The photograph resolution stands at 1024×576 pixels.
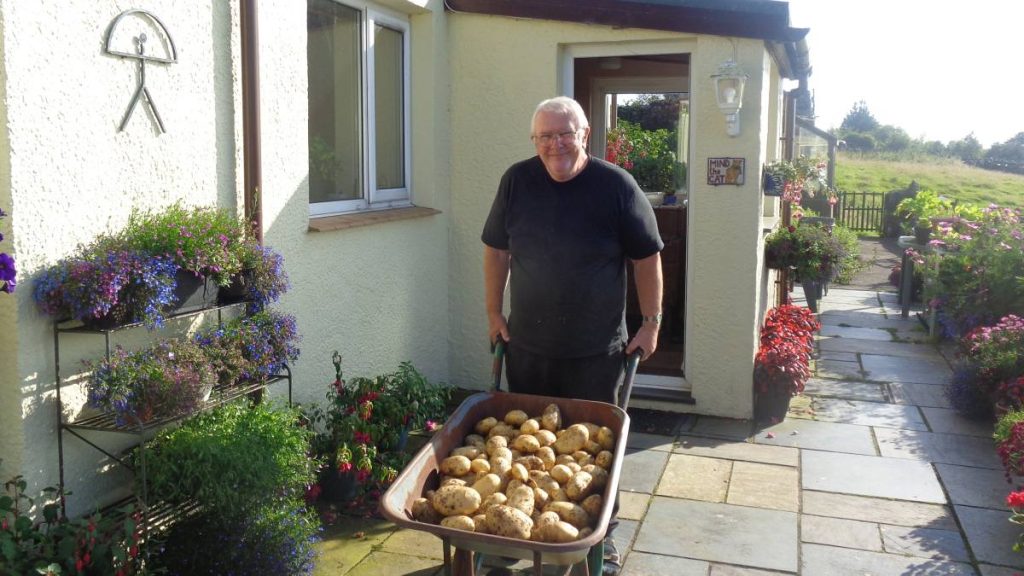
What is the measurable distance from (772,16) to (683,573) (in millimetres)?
3508

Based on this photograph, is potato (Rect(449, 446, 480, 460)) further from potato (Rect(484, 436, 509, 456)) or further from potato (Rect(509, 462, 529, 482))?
potato (Rect(509, 462, 529, 482))

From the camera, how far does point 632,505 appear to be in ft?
15.5

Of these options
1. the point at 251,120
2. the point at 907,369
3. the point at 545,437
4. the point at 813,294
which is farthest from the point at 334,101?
the point at 813,294

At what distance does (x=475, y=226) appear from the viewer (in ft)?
21.7

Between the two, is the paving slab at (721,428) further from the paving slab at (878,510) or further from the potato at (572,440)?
the potato at (572,440)

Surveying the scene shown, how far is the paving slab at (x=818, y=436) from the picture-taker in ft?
18.8

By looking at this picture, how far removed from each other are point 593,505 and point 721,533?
182 cm

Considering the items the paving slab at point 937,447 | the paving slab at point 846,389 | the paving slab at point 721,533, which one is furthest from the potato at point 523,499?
the paving slab at point 846,389

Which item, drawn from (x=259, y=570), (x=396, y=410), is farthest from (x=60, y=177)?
(x=396, y=410)

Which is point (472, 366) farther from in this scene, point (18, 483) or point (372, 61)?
point (18, 483)

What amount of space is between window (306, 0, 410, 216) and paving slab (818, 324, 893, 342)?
18.1 ft

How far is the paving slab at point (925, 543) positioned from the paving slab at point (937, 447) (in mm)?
1192

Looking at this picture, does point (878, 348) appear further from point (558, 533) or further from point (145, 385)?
point (145, 385)

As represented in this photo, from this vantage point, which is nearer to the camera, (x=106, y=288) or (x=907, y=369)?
(x=106, y=288)
